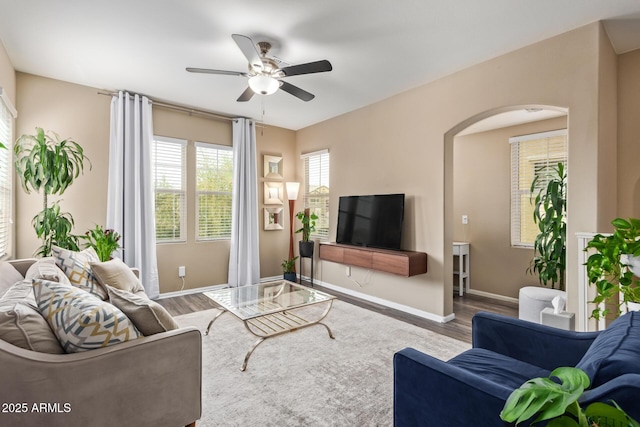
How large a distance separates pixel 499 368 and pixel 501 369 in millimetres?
11

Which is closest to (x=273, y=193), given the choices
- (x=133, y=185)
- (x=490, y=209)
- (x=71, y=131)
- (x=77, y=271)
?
(x=133, y=185)

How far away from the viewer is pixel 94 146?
13.1ft

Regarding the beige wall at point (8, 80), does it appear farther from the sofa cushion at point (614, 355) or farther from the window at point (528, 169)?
the window at point (528, 169)

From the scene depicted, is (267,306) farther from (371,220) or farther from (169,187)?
(169,187)

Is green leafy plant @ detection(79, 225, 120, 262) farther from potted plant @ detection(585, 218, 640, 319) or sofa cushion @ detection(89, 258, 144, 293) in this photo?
potted plant @ detection(585, 218, 640, 319)

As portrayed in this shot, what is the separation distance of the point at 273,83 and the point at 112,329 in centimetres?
223

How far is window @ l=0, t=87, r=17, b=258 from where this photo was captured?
3.00 meters

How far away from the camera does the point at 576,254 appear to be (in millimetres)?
2590

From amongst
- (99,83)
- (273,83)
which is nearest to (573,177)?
(273,83)

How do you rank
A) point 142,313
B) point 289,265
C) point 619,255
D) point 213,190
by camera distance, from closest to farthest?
point 142,313 → point 619,255 → point 213,190 → point 289,265

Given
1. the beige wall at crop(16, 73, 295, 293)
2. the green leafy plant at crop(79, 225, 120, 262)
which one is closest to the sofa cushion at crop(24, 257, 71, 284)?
the green leafy plant at crop(79, 225, 120, 262)

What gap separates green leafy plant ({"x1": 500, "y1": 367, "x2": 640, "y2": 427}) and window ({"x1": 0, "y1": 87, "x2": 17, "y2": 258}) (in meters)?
4.13

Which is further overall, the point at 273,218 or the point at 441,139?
the point at 273,218

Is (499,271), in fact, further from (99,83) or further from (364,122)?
(99,83)
